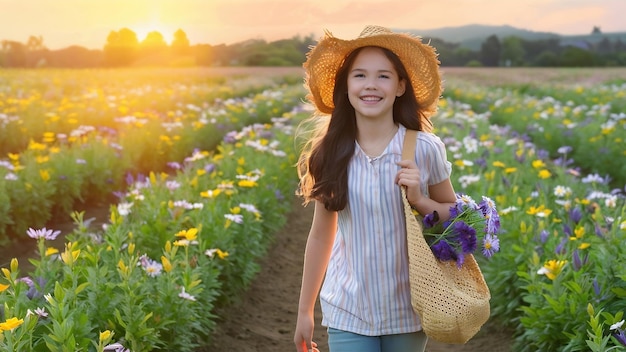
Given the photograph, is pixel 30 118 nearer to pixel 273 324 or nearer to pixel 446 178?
pixel 273 324

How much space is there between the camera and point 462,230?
2410 millimetres

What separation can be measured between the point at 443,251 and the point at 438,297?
0.14 m

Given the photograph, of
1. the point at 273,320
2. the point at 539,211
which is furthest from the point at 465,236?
the point at 273,320

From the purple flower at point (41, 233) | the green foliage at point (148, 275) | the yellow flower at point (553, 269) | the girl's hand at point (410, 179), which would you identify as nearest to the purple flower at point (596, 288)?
the yellow flower at point (553, 269)

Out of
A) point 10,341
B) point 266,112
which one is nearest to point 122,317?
point 10,341

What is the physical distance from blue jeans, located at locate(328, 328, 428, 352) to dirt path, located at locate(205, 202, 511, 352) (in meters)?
1.95

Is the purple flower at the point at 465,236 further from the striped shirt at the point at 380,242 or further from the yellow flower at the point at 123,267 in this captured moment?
the yellow flower at the point at 123,267

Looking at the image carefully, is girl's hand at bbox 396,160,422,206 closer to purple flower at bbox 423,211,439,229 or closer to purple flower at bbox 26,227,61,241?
purple flower at bbox 423,211,439,229

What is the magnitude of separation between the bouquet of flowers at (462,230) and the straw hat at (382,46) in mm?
406

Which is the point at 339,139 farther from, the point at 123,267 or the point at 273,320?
the point at 273,320

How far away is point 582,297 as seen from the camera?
359 centimetres

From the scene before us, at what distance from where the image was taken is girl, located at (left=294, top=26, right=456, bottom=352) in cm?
250

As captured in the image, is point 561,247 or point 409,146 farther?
point 561,247

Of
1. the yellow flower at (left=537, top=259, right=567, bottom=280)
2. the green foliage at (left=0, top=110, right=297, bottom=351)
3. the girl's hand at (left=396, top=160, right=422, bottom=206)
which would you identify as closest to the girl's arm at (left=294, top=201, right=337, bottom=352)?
the girl's hand at (left=396, top=160, right=422, bottom=206)
